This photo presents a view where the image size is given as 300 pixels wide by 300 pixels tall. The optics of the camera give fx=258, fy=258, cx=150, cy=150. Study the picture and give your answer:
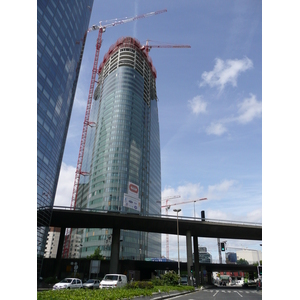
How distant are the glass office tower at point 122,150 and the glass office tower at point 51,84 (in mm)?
57047

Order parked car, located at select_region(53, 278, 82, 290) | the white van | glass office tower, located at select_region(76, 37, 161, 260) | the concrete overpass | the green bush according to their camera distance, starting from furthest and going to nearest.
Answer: glass office tower, located at select_region(76, 37, 161, 260) < the concrete overpass < the green bush < parked car, located at select_region(53, 278, 82, 290) < the white van

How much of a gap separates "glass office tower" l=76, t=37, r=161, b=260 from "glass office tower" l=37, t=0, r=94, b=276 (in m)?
57.0

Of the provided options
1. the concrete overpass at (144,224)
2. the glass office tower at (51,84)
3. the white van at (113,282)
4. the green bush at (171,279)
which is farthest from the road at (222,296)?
the glass office tower at (51,84)

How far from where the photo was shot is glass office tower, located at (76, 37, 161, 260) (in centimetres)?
13001

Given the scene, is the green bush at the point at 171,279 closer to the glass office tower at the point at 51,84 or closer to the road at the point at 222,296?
the road at the point at 222,296

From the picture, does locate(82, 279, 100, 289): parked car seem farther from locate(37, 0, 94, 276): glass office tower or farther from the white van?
locate(37, 0, 94, 276): glass office tower

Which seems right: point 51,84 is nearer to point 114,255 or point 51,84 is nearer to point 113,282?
point 114,255

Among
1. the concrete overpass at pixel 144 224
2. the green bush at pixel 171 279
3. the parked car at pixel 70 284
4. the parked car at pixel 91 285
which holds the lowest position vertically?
the parked car at pixel 91 285

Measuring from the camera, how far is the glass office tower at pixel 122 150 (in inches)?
5119

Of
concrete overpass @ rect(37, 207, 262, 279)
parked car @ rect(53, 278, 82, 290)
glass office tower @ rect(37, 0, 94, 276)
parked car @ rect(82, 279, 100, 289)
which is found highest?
glass office tower @ rect(37, 0, 94, 276)

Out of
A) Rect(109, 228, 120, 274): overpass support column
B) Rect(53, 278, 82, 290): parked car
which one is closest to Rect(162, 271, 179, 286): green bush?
Rect(53, 278, 82, 290): parked car

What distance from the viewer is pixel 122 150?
468 ft
